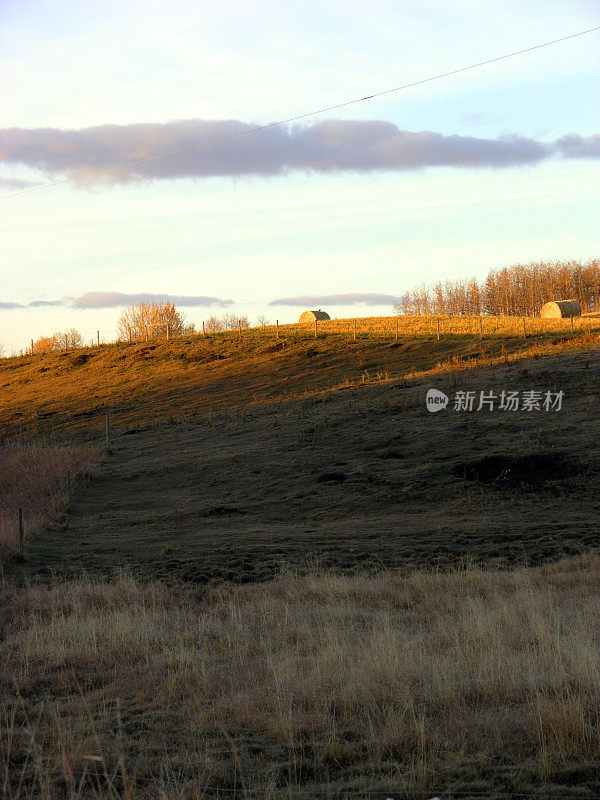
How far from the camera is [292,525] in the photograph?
840 inches

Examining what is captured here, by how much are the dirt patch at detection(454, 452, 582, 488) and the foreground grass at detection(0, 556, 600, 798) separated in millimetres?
12162

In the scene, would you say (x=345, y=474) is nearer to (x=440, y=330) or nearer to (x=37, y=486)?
(x=37, y=486)

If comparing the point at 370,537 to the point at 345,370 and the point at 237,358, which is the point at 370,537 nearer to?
the point at 345,370

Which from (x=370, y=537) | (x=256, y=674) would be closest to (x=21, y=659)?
(x=256, y=674)

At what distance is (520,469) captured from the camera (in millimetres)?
Result: 24078

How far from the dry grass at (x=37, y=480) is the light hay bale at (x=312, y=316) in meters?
57.2

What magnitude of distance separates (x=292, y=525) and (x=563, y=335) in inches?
1507

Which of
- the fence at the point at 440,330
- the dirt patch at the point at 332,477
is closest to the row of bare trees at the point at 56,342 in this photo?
the fence at the point at 440,330

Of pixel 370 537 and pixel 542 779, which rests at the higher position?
pixel 542 779
